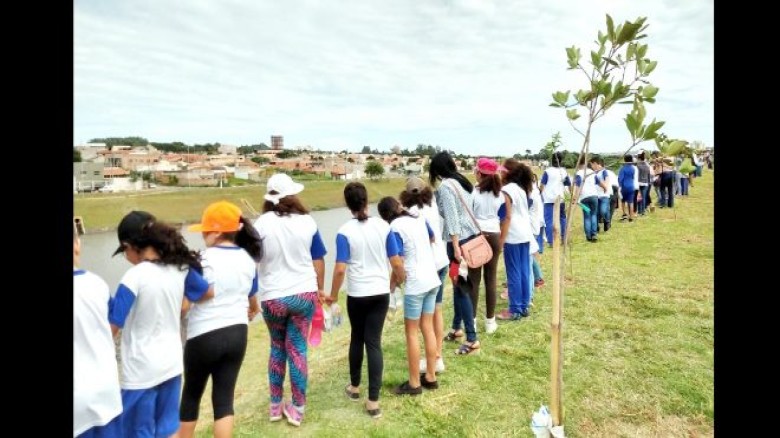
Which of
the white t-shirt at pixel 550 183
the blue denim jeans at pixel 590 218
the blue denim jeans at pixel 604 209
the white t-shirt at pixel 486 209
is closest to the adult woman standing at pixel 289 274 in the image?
the white t-shirt at pixel 486 209

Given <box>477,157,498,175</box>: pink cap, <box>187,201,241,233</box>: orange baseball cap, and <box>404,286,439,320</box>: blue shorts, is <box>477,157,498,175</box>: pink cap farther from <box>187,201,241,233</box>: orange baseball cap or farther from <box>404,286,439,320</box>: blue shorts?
<box>187,201,241,233</box>: orange baseball cap

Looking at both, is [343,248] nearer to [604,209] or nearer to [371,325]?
[371,325]

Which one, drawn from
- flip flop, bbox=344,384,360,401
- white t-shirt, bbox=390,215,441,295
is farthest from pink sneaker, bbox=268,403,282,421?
white t-shirt, bbox=390,215,441,295

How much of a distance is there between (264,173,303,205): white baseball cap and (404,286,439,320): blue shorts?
117 cm

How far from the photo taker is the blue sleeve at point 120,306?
2115 millimetres

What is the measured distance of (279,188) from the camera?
3059 mm

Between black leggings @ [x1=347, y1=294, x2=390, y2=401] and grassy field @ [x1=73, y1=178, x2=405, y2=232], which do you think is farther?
grassy field @ [x1=73, y1=178, x2=405, y2=232]

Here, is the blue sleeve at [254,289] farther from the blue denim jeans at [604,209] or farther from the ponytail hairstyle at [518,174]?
the blue denim jeans at [604,209]

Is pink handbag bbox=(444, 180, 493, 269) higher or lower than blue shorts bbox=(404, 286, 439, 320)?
higher

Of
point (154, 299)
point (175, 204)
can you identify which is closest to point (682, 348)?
point (154, 299)

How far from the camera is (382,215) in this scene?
347cm

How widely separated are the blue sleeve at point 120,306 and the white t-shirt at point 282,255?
3.25ft

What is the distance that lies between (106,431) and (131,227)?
3.04 ft

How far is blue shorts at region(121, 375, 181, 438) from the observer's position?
2.27 m
